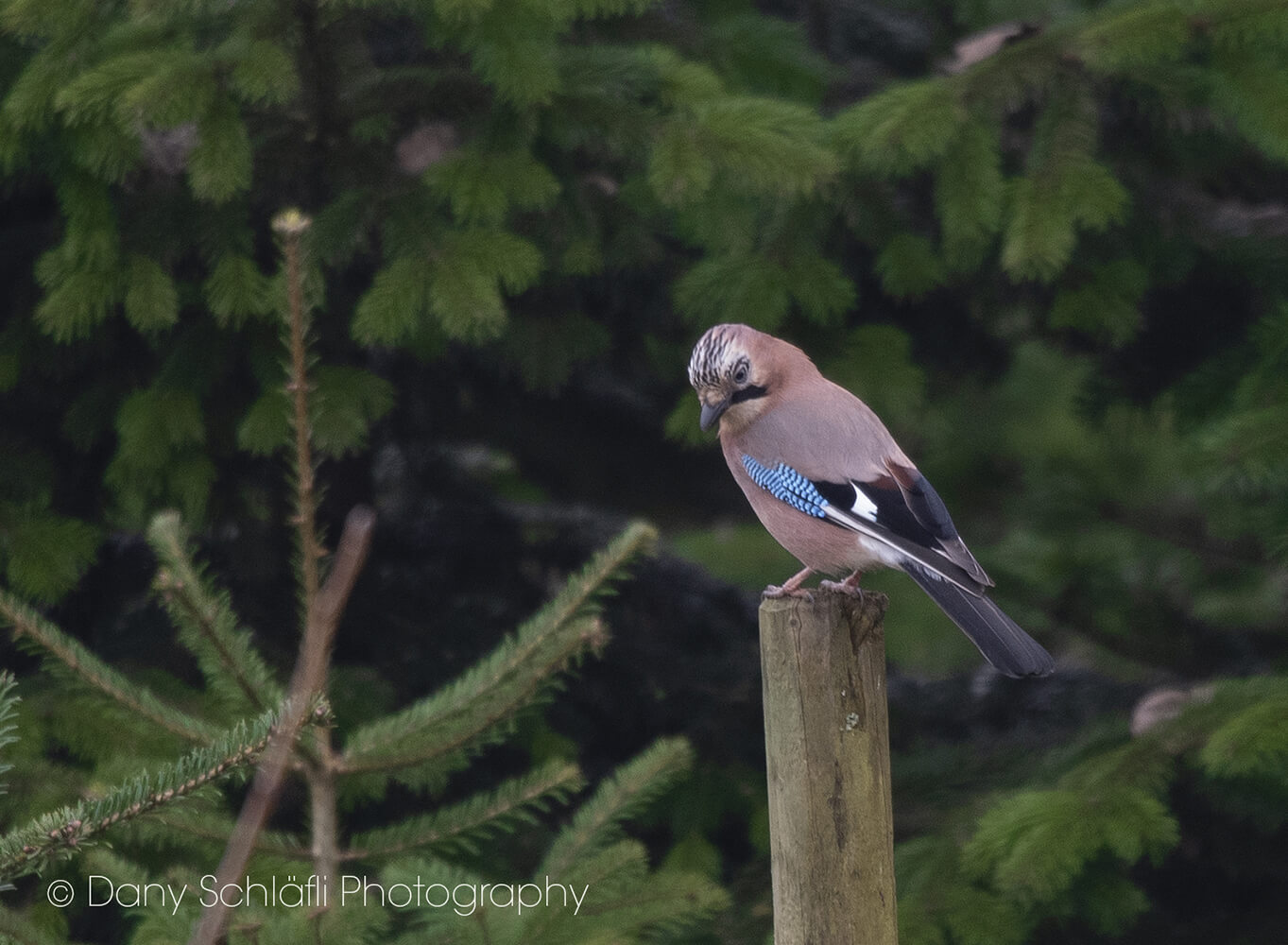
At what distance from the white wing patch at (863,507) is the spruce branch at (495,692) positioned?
76 centimetres

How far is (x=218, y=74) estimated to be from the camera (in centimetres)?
294

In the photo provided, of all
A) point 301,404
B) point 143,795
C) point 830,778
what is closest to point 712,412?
point 830,778

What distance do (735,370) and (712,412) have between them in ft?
0.37

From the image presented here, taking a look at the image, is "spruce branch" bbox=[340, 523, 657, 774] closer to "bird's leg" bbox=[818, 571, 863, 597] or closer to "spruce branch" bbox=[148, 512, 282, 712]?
"spruce branch" bbox=[148, 512, 282, 712]

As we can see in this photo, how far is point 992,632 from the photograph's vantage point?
97.7 inches

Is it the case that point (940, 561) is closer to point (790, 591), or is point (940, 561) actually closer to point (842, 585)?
point (842, 585)

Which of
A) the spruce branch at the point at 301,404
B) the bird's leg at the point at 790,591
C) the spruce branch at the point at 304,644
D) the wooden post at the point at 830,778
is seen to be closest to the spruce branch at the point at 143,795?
the spruce branch at the point at 304,644

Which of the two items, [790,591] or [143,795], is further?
[790,591]

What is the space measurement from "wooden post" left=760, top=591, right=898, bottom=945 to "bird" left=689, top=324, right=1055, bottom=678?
488mm

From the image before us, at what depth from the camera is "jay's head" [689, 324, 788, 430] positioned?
3.07 meters

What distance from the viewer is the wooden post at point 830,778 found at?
84.0 inches

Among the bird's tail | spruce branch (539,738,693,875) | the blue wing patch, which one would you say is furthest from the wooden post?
the blue wing patch

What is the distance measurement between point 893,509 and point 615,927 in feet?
3.56

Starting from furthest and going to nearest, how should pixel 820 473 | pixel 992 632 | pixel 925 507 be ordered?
pixel 820 473 → pixel 925 507 → pixel 992 632
